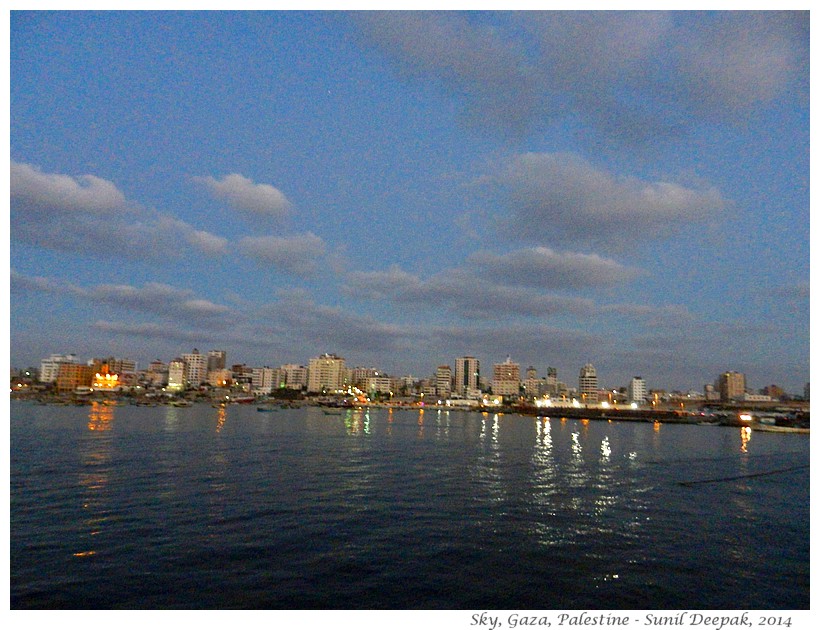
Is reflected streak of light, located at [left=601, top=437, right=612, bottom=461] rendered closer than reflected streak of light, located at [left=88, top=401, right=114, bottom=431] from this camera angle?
Yes

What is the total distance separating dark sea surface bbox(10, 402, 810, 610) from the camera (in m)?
13.7

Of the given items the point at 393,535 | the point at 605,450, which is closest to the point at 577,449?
the point at 605,450

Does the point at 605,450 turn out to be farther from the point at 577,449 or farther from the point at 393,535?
the point at 393,535

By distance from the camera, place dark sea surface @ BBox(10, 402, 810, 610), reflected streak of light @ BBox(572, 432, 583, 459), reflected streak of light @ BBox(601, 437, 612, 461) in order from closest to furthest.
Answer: dark sea surface @ BBox(10, 402, 810, 610), reflected streak of light @ BBox(601, 437, 612, 461), reflected streak of light @ BBox(572, 432, 583, 459)

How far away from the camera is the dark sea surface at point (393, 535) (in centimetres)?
1374

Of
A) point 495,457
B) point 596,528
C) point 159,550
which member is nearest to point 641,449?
point 495,457

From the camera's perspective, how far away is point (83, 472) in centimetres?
2953

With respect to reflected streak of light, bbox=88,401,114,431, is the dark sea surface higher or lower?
higher

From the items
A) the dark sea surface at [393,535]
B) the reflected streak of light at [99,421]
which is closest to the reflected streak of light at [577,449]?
the dark sea surface at [393,535]

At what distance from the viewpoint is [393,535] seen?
18.8 m

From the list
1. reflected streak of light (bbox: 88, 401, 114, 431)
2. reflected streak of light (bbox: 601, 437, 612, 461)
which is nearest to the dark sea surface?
reflected streak of light (bbox: 601, 437, 612, 461)

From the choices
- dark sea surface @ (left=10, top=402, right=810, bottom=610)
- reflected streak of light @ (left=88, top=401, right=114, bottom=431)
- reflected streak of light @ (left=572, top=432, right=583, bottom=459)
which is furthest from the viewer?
reflected streak of light @ (left=88, top=401, right=114, bottom=431)

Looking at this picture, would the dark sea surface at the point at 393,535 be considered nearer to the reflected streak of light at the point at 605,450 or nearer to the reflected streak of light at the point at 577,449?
the reflected streak of light at the point at 605,450

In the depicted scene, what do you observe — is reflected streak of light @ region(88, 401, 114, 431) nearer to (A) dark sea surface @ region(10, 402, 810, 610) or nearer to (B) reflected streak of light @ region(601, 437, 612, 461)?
(A) dark sea surface @ region(10, 402, 810, 610)
